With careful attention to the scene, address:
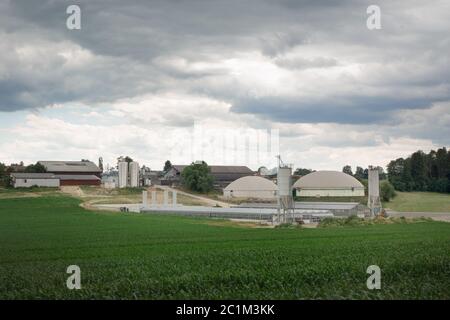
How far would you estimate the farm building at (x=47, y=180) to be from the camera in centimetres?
11138

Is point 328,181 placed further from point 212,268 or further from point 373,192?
point 212,268

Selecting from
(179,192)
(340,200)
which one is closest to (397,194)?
(340,200)

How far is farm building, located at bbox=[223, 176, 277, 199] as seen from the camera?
141 m

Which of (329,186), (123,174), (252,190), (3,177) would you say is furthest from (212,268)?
(252,190)

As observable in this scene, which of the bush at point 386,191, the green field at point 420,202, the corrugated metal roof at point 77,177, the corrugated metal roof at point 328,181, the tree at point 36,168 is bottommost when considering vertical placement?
the green field at point 420,202

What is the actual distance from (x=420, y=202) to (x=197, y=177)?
4673cm

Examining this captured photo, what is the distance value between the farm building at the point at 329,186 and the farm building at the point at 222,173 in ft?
107

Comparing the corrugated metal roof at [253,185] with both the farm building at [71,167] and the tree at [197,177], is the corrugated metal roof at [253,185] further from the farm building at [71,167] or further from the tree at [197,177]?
the farm building at [71,167]

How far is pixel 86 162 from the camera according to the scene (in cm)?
14412

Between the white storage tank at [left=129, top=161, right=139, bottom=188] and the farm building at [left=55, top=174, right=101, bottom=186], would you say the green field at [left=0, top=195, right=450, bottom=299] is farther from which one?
the white storage tank at [left=129, top=161, right=139, bottom=188]

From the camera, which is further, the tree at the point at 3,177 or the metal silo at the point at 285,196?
the tree at the point at 3,177

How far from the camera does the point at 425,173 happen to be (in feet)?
487

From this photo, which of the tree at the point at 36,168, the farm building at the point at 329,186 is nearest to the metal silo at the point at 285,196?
the farm building at the point at 329,186
